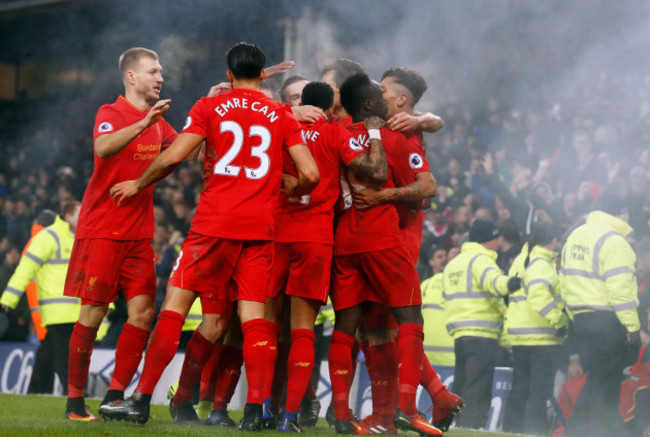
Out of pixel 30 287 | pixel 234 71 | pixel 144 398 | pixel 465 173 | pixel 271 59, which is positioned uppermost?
pixel 271 59

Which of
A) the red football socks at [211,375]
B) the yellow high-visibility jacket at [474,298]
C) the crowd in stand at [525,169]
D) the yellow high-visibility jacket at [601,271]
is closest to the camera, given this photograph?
the red football socks at [211,375]

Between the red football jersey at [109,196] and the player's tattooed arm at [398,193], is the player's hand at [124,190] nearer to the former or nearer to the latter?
the red football jersey at [109,196]

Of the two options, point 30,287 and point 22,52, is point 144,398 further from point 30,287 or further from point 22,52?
point 22,52

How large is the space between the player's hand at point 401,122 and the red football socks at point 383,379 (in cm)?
125

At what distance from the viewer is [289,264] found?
17.2 ft

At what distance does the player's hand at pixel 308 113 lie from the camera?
17.4 ft

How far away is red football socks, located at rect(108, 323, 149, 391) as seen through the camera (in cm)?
517

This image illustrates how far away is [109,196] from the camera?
5.38m

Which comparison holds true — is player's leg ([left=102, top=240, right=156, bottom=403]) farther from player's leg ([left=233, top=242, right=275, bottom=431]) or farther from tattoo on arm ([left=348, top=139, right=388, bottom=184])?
tattoo on arm ([left=348, top=139, right=388, bottom=184])

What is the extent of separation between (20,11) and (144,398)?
9.58 m

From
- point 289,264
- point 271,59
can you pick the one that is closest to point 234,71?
point 289,264

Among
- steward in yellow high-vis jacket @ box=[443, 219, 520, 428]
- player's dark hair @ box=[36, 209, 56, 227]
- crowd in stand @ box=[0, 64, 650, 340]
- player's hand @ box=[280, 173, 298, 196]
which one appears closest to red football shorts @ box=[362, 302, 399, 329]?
player's hand @ box=[280, 173, 298, 196]

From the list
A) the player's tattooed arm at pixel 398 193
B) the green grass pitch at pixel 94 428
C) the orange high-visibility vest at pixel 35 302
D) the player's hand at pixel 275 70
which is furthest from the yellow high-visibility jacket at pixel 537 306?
the orange high-visibility vest at pixel 35 302

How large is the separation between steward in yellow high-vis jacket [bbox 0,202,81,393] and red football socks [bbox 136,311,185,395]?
4249mm
